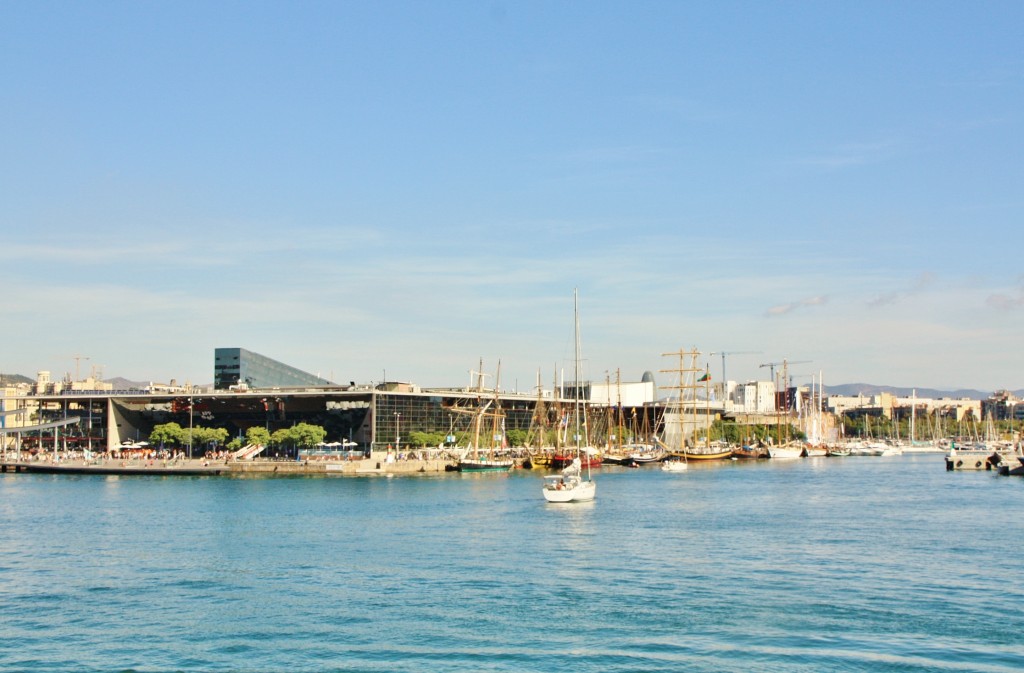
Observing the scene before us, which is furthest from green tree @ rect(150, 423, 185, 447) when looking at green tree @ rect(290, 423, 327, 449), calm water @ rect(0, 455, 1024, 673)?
calm water @ rect(0, 455, 1024, 673)

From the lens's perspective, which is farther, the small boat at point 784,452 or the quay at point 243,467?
the small boat at point 784,452

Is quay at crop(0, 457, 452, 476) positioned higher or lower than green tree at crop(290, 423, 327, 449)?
lower

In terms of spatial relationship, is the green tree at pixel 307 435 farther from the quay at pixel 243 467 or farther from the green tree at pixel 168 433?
the green tree at pixel 168 433

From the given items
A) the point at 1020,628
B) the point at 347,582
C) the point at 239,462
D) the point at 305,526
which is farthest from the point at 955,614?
the point at 239,462

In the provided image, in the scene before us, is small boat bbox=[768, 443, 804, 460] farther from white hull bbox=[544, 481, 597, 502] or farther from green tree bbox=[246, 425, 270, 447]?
white hull bbox=[544, 481, 597, 502]

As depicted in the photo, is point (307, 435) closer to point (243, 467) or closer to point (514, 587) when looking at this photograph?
point (243, 467)

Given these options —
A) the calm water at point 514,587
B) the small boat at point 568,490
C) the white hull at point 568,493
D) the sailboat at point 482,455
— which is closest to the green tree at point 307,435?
the sailboat at point 482,455

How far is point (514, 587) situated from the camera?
115 ft

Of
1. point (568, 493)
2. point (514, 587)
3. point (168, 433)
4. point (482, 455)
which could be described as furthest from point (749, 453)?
point (514, 587)

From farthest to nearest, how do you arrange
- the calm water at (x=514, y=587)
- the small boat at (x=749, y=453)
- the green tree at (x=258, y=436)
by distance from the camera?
the small boat at (x=749, y=453) < the green tree at (x=258, y=436) < the calm water at (x=514, y=587)

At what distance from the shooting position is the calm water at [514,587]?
2652cm

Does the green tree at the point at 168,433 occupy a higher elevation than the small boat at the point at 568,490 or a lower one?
higher

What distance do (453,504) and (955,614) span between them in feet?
130

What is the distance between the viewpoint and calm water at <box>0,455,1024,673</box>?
26516 mm
